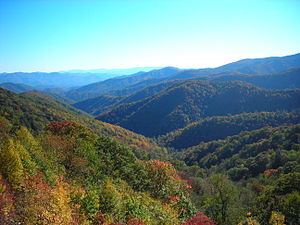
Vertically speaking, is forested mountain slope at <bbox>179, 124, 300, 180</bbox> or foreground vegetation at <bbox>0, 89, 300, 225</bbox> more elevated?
foreground vegetation at <bbox>0, 89, 300, 225</bbox>

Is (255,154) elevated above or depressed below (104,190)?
below

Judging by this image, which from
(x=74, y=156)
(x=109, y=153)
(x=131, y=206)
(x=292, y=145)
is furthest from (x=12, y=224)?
(x=292, y=145)

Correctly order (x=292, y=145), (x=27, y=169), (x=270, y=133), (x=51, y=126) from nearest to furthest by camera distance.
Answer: (x=27, y=169) < (x=51, y=126) < (x=292, y=145) < (x=270, y=133)

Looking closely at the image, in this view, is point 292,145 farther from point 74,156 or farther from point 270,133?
point 74,156

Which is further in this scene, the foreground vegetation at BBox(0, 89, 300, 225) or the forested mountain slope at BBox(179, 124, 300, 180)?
the forested mountain slope at BBox(179, 124, 300, 180)

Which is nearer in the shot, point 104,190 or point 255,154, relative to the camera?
point 104,190

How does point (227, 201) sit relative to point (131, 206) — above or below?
below

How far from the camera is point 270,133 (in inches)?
5305

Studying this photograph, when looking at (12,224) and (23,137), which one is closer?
(12,224)

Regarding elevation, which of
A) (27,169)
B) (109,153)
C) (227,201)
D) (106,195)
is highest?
(27,169)

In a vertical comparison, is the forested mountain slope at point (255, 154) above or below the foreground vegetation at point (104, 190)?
below

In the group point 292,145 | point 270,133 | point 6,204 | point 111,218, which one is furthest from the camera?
point 270,133

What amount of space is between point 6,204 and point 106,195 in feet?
29.0

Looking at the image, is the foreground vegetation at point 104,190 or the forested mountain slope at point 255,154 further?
the forested mountain slope at point 255,154
